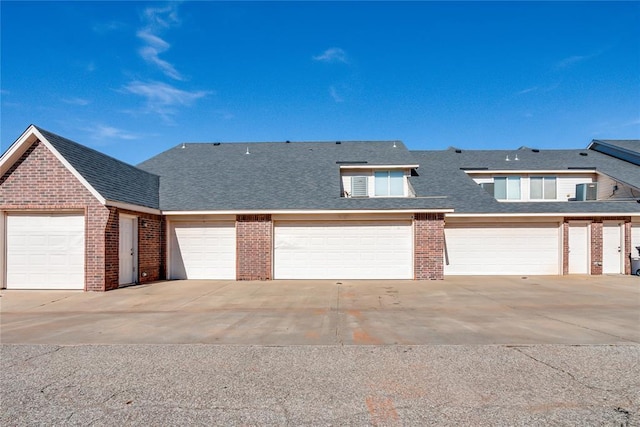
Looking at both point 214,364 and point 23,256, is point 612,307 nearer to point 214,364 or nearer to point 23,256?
point 214,364

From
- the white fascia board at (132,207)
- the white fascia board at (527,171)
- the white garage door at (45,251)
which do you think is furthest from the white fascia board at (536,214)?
the white garage door at (45,251)

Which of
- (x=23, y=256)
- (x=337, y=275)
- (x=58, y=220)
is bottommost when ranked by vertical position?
(x=337, y=275)

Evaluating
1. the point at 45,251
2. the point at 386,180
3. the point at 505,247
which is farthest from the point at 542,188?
the point at 45,251

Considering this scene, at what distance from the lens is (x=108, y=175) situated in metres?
13.5

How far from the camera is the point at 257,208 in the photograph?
14641 millimetres

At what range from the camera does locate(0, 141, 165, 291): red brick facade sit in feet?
38.3

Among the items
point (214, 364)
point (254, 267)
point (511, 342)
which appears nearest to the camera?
point (214, 364)

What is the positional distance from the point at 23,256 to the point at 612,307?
17.7 metres

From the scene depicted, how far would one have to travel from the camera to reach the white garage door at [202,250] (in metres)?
14.9

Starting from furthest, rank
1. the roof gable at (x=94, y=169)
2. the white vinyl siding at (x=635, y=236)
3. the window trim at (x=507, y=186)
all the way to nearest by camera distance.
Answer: the window trim at (x=507, y=186)
the white vinyl siding at (x=635, y=236)
the roof gable at (x=94, y=169)

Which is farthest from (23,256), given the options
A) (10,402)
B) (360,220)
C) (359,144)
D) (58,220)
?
(359,144)

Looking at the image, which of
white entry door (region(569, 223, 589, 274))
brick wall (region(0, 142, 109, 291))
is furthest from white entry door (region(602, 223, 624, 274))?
brick wall (region(0, 142, 109, 291))

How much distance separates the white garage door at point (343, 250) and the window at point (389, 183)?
126 inches

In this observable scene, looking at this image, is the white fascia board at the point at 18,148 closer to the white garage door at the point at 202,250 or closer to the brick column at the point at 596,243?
the white garage door at the point at 202,250
